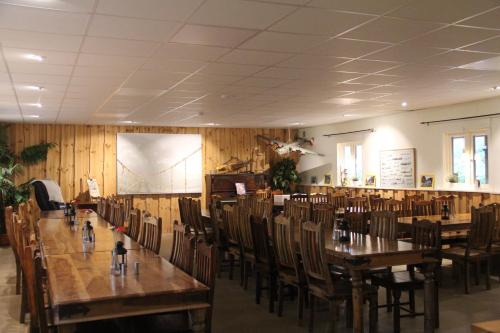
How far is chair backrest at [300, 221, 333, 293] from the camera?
3777 millimetres

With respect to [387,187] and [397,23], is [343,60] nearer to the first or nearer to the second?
[397,23]

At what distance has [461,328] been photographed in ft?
14.1

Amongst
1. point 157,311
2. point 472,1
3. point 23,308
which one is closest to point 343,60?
point 472,1

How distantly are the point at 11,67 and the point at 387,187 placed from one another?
24.0 feet

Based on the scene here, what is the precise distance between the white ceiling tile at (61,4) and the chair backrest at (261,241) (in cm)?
260

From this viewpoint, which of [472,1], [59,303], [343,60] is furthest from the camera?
[343,60]

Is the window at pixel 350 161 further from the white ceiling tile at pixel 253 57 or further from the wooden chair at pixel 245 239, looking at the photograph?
the white ceiling tile at pixel 253 57

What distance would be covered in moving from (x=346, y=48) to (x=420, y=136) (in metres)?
5.21

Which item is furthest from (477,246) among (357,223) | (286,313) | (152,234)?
(152,234)

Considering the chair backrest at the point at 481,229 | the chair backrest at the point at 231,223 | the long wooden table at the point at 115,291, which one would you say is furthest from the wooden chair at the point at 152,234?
the chair backrest at the point at 481,229

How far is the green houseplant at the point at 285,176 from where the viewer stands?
41.8ft

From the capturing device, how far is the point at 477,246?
5.62m

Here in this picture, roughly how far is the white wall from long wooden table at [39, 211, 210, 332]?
641 cm

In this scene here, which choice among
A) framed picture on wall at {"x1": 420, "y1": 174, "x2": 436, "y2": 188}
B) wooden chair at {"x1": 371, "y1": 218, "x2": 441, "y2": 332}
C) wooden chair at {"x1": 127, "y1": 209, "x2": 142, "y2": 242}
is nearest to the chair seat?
wooden chair at {"x1": 371, "y1": 218, "x2": 441, "y2": 332}
